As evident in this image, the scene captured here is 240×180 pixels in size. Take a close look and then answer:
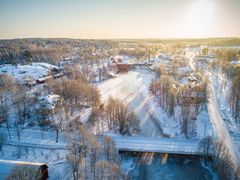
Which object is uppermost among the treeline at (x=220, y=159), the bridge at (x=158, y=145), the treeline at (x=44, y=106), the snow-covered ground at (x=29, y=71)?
the snow-covered ground at (x=29, y=71)

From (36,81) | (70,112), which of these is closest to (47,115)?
(70,112)

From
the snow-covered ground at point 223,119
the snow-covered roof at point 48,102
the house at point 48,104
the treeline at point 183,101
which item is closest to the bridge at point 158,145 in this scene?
the treeline at point 183,101

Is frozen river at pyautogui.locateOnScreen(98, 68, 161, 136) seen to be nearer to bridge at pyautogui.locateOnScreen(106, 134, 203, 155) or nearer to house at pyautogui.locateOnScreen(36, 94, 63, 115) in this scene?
bridge at pyautogui.locateOnScreen(106, 134, 203, 155)

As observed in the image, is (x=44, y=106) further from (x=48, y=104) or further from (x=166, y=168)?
(x=166, y=168)

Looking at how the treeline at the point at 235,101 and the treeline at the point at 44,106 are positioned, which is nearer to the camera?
the treeline at the point at 44,106

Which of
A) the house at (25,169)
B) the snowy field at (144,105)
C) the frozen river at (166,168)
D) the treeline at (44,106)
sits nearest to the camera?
the house at (25,169)

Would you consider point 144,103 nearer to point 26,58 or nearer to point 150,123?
point 150,123

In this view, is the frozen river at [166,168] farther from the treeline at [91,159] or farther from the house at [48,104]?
the house at [48,104]

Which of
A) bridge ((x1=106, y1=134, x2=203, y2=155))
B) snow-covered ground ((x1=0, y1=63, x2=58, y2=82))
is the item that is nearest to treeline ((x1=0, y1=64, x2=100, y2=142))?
bridge ((x1=106, y1=134, x2=203, y2=155))

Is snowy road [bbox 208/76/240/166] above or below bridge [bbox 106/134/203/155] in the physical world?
above
